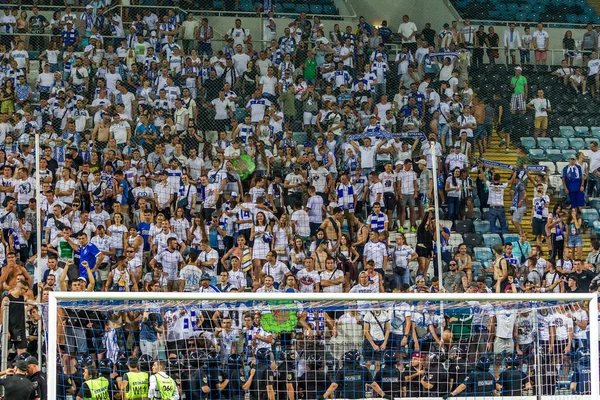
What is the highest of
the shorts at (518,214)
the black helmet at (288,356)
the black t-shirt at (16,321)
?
the shorts at (518,214)

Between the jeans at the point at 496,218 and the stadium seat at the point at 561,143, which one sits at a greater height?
the stadium seat at the point at 561,143

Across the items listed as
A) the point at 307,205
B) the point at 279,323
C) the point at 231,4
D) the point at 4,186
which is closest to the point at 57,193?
the point at 4,186

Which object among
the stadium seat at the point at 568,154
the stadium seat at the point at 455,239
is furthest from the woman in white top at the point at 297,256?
the stadium seat at the point at 568,154

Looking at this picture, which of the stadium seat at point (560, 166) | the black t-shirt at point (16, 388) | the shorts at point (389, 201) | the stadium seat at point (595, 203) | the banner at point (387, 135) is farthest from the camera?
the stadium seat at point (560, 166)

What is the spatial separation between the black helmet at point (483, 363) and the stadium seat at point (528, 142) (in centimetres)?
933

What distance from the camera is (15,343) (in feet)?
55.1

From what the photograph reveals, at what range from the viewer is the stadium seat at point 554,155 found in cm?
2561

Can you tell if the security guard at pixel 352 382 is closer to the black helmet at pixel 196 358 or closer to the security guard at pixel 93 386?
the black helmet at pixel 196 358

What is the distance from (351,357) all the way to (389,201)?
6290mm

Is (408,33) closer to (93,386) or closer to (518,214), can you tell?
(518,214)

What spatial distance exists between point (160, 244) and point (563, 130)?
1032cm

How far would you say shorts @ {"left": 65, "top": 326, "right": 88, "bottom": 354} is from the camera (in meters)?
16.4

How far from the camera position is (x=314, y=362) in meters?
17.0

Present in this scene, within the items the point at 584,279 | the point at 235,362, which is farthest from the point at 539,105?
the point at 235,362
